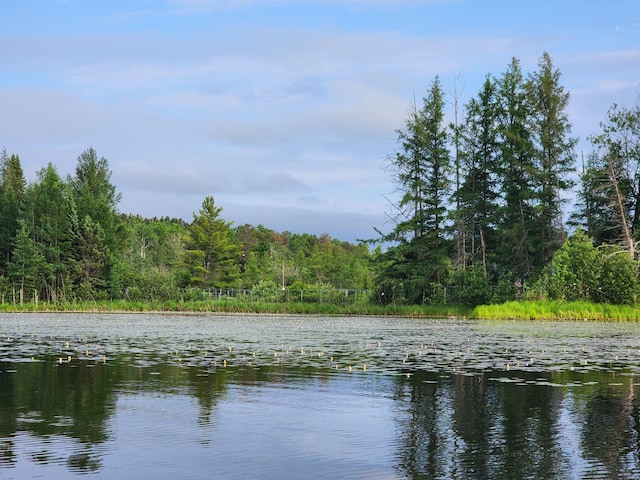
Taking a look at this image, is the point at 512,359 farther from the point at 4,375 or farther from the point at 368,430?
the point at 4,375

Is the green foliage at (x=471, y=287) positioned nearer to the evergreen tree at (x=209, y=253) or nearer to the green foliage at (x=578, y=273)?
the green foliage at (x=578, y=273)

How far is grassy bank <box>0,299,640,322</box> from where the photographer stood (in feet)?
174

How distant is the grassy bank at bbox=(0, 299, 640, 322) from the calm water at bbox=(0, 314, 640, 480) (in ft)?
93.2

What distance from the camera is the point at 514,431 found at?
12.0 metres

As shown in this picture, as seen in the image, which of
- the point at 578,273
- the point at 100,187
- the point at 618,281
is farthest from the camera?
the point at 100,187

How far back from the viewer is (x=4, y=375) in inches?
716

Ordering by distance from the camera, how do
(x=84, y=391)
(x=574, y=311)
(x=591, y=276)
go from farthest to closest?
(x=591, y=276) → (x=574, y=311) → (x=84, y=391)

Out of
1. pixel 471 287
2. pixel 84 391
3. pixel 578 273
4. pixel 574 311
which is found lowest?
pixel 84 391

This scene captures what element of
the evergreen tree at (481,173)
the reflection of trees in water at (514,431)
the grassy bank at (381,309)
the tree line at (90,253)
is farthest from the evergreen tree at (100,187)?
the reflection of trees in water at (514,431)

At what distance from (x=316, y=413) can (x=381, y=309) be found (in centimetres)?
4985

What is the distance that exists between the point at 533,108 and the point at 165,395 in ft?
204

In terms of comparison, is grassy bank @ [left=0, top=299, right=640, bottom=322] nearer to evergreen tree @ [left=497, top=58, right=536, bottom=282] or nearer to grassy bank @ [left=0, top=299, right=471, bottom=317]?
grassy bank @ [left=0, top=299, right=471, bottom=317]

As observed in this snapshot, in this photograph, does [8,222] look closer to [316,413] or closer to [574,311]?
[574,311]

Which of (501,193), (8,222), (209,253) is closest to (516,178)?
(501,193)
